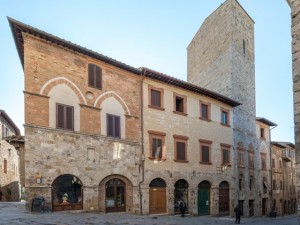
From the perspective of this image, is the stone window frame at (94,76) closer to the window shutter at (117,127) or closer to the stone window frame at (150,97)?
the window shutter at (117,127)

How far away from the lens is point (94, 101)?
17.8 m

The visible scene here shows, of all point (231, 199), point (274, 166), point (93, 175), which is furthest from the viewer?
point (274, 166)

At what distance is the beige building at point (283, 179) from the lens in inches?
1412

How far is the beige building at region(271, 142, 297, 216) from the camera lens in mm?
35875

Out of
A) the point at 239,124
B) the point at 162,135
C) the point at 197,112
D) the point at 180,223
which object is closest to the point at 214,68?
the point at 239,124

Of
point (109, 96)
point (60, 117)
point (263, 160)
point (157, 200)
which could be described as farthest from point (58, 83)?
point (263, 160)

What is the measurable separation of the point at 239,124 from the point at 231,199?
21.4 feet

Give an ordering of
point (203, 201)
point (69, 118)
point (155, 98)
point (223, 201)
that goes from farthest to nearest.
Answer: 1. point (223, 201)
2. point (203, 201)
3. point (155, 98)
4. point (69, 118)

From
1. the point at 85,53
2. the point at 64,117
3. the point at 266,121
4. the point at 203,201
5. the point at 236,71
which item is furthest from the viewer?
the point at 266,121

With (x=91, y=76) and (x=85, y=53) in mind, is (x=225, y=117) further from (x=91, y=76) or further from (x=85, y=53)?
(x=85, y=53)

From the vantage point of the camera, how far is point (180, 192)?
71.2 ft

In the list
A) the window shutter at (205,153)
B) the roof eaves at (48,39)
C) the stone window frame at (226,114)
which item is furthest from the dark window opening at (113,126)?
the stone window frame at (226,114)

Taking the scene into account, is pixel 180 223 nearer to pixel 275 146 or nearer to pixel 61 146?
pixel 61 146

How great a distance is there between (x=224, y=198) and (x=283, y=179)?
17.7 meters
